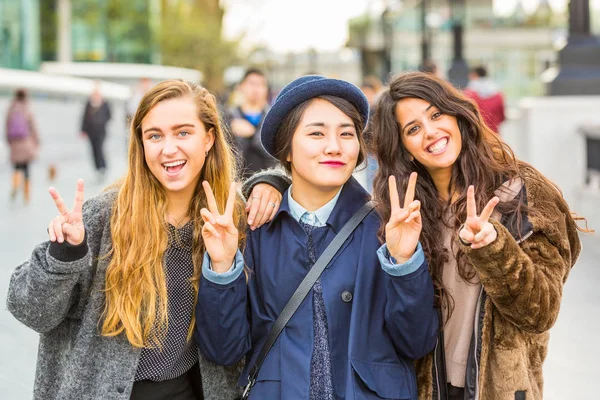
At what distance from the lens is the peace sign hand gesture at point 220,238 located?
2570 mm

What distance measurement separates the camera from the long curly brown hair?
2.73 metres

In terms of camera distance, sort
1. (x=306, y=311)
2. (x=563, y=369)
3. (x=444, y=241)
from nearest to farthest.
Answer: (x=306, y=311)
(x=444, y=241)
(x=563, y=369)

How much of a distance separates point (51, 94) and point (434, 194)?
22150mm

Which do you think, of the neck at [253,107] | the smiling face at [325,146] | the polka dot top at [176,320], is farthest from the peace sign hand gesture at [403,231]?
the neck at [253,107]

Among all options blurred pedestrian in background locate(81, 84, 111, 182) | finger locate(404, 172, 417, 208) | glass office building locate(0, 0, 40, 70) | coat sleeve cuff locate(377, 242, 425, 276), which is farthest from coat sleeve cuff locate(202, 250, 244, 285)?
glass office building locate(0, 0, 40, 70)

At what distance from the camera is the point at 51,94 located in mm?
23359

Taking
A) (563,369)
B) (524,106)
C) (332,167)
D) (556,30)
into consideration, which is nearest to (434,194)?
(332,167)

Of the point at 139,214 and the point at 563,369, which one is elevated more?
the point at 139,214

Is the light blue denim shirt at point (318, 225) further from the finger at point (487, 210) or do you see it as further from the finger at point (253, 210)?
the finger at point (487, 210)

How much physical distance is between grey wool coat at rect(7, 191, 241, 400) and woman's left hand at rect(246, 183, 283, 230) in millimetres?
485

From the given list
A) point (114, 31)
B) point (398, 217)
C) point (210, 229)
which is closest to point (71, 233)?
point (210, 229)

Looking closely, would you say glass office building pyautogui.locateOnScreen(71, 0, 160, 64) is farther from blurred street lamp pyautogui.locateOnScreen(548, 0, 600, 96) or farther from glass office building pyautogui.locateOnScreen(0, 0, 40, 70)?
blurred street lamp pyautogui.locateOnScreen(548, 0, 600, 96)

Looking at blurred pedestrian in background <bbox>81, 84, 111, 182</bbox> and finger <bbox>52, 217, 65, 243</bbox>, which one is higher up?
blurred pedestrian in background <bbox>81, 84, 111, 182</bbox>

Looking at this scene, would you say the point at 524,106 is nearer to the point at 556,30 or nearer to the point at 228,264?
the point at 228,264
